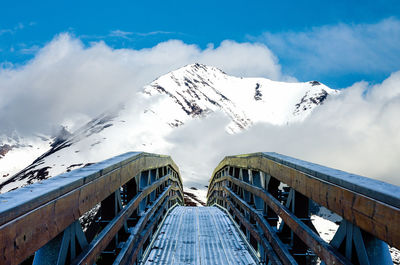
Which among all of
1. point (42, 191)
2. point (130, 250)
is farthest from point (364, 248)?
point (130, 250)

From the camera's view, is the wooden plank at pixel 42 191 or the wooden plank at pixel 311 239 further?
the wooden plank at pixel 311 239

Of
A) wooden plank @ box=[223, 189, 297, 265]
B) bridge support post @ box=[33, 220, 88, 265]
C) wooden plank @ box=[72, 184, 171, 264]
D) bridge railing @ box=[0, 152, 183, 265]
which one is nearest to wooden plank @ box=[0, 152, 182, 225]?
bridge railing @ box=[0, 152, 183, 265]

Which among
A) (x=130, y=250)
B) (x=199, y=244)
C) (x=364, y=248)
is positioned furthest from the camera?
(x=199, y=244)

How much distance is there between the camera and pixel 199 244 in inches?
249

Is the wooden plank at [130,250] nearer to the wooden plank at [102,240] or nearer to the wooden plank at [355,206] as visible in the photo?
the wooden plank at [102,240]

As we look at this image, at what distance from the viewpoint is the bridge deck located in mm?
5375

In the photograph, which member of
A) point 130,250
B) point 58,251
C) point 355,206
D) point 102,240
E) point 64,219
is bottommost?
point 130,250

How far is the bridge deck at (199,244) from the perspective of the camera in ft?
17.6

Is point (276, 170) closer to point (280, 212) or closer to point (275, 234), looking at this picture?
point (280, 212)

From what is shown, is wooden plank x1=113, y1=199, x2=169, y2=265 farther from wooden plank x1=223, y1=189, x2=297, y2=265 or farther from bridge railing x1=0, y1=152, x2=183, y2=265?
wooden plank x1=223, y1=189, x2=297, y2=265

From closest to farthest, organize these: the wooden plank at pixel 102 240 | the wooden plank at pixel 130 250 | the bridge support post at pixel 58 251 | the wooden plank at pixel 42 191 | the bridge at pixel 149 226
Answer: the wooden plank at pixel 42 191 < the bridge at pixel 149 226 < the bridge support post at pixel 58 251 < the wooden plank at pixel 102 240 < the wooden plank at pixel 130 250

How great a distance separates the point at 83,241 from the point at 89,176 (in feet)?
1.87

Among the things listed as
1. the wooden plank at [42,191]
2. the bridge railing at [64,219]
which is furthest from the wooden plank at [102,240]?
the wooden plank at [42,191]

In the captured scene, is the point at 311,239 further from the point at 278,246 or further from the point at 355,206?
the point at 278,246
